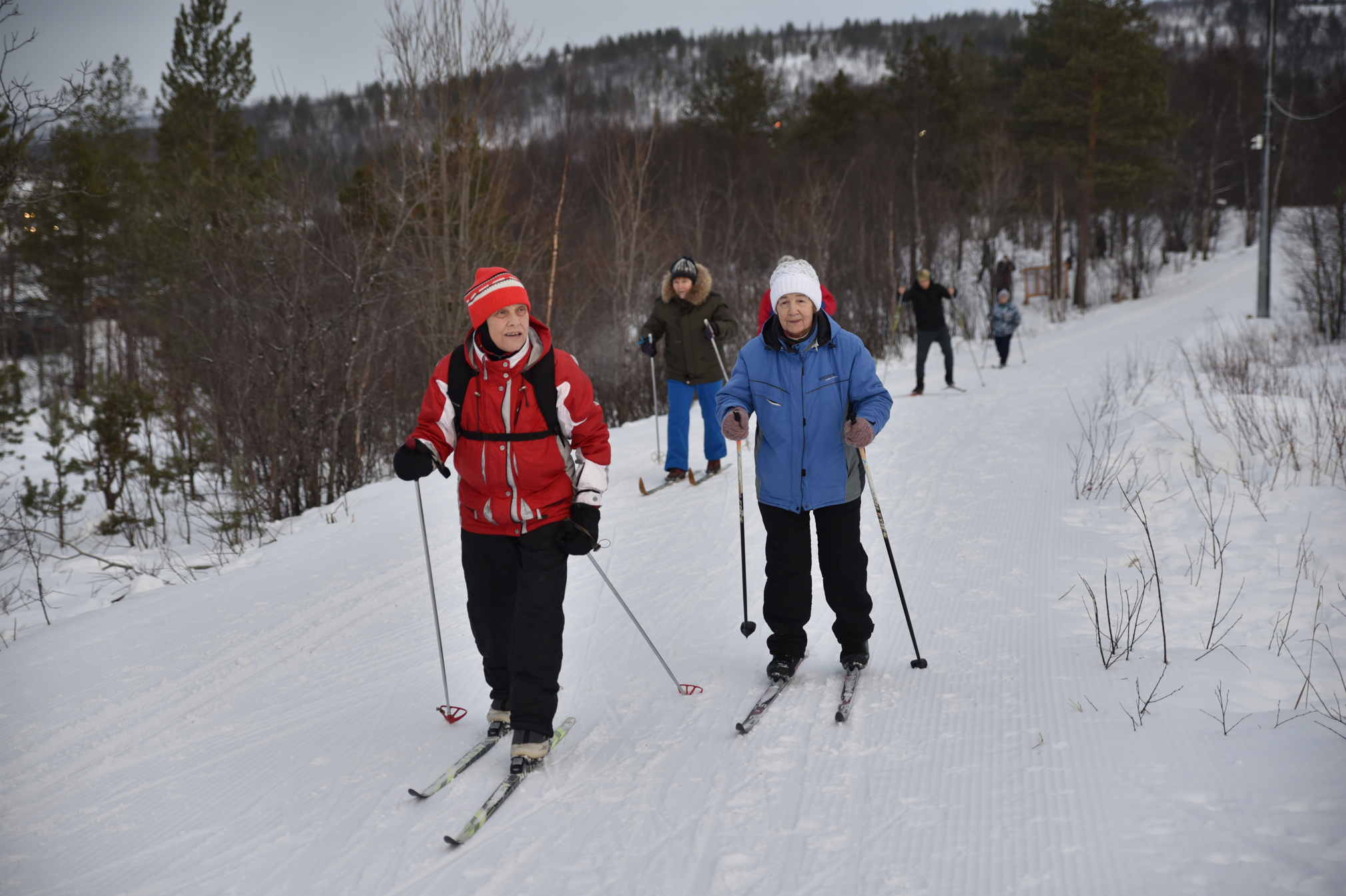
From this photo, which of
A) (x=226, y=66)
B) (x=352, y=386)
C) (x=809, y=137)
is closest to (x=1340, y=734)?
(x=352, y=386)

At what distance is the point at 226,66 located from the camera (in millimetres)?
23812

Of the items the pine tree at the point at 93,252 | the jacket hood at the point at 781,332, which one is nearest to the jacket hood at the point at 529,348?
the jacket hood at the point at 781,332

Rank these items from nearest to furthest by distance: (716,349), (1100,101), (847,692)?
(847,692), (716,349), (1100,101)

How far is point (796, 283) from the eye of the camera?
3553mm

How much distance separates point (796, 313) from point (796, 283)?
14 cm

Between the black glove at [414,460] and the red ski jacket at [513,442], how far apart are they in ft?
0.09

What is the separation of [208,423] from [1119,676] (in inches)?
409

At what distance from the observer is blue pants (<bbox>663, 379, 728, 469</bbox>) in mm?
7195

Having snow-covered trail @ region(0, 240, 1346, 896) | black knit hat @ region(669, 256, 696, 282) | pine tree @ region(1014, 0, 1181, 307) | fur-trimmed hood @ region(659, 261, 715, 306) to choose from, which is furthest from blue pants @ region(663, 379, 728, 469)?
pine tree @ region(1014, 0, 1181, 307)

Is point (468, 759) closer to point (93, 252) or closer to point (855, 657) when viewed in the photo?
point (855, 657)

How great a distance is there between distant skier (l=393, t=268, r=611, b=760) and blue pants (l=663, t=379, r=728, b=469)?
4014 millimetres

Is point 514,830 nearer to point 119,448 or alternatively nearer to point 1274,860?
point 1274,860

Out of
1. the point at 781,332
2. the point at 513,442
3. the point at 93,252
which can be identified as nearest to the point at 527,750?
the point at 513,442

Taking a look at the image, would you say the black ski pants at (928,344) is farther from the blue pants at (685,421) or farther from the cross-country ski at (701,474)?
the blue pants at (685,421)
